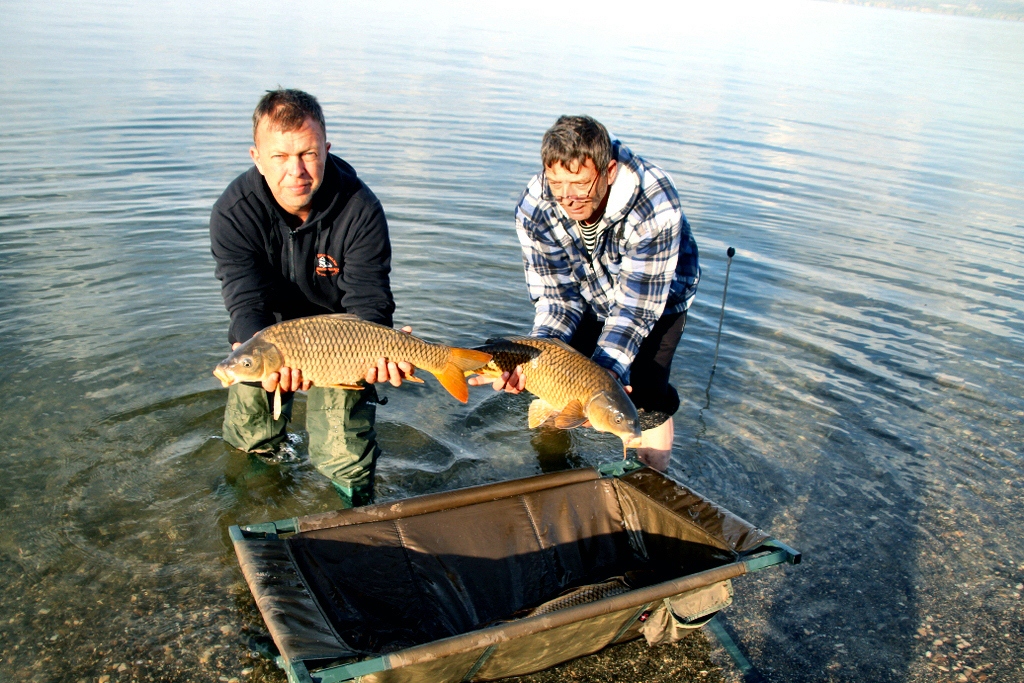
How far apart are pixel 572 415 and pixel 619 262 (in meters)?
0.90

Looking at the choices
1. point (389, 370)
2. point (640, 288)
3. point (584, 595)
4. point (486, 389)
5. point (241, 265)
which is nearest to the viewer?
point (584, 595)

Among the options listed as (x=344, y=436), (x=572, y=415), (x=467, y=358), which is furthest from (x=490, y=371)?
(x=344, y=436)

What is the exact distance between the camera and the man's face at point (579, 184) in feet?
11.8

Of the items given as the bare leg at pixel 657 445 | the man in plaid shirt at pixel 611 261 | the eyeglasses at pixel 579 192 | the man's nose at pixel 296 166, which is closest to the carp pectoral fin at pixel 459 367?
the man in plaid shirt at pixel 611 261

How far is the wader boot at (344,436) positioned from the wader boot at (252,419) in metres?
0.29

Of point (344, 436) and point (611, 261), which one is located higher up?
point (611, 261)

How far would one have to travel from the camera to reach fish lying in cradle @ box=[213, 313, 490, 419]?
3240 millimetres

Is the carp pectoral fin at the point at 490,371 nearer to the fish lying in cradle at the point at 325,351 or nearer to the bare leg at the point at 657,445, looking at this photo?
the fish lying in cradle at the point at 325,351

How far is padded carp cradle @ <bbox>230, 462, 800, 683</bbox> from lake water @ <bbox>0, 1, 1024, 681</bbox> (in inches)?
21.3

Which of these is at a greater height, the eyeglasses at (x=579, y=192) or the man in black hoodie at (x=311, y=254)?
the eyeglasses at (x=579, y=192)

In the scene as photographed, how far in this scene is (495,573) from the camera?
3459 mm

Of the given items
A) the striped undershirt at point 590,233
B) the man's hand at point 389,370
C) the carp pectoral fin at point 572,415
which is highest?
the striped undershirt at point 590,233

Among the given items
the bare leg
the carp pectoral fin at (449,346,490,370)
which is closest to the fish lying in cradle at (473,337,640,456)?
the carp pectoral fin at (449,346,490,370)

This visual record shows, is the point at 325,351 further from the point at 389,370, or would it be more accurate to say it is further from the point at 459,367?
the point at 459,367
